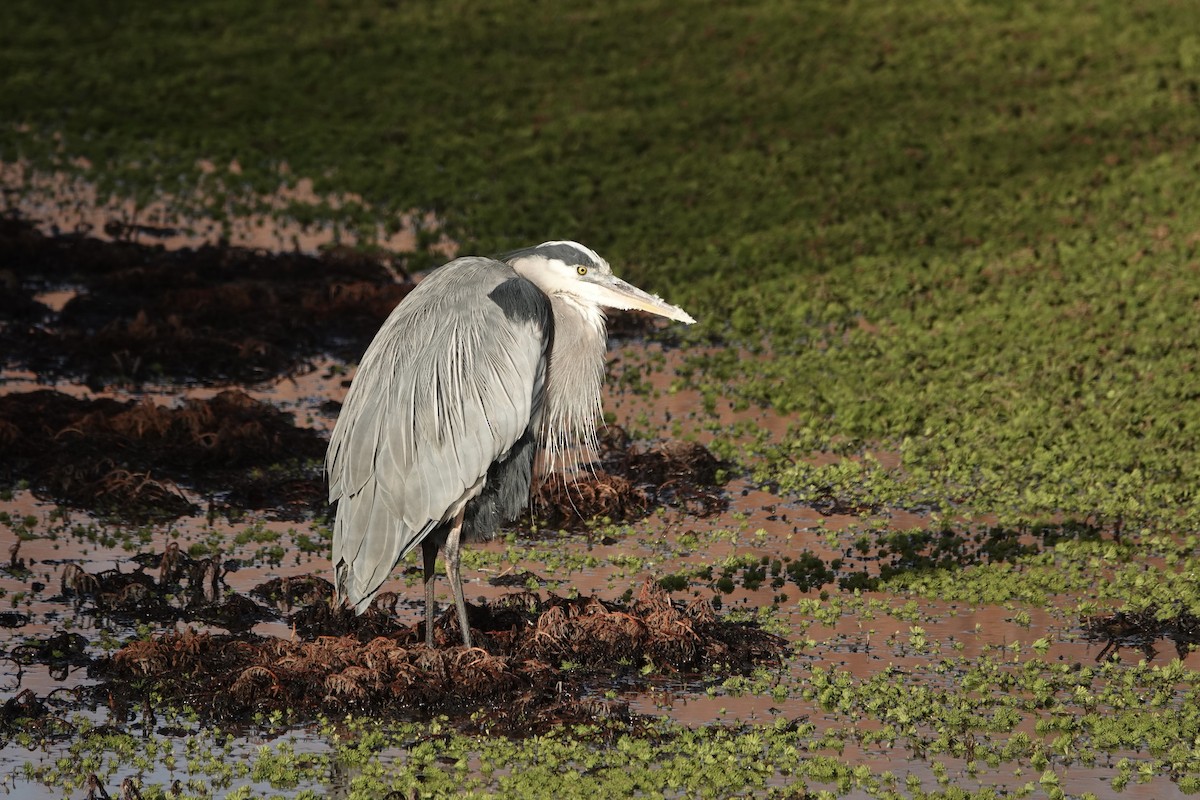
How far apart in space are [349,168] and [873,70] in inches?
332

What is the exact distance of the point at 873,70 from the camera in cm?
2491

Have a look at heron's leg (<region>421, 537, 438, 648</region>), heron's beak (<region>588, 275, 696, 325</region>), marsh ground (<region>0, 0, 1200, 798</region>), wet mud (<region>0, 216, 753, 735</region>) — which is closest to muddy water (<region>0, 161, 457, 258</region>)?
marsh ground (<region>0, 0, 1200, 798</region>)

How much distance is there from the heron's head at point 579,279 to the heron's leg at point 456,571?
1.32 meters

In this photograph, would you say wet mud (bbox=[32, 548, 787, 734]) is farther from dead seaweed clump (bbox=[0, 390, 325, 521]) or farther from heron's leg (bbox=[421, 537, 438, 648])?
dead seaweed clump (bbox=[0, 390, 325, 521])

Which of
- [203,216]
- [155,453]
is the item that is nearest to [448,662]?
[155,453]

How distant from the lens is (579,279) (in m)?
8.80

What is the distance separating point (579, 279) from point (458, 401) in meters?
0.95

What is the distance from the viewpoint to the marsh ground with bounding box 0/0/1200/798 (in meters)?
7.68

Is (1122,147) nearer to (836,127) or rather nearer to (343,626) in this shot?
(836,127)

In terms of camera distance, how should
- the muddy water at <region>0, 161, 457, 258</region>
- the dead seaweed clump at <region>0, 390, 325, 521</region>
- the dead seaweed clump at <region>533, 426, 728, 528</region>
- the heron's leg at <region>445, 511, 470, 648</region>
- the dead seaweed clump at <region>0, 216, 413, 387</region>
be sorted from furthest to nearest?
the muddy water at <region>0, 161, 457, 258</region>, the dead seaweed clump at <region>0, 216, 413, 387</region>, the dead seaweed clump at <region>0, 390, 325, 521</region>, the dead seaweed clump at <region>533, 426, 728, 528</region>, the heron's leg at <region>445, 511, 470, 648</region>

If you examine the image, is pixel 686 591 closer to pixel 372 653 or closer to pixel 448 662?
pixel 448 662

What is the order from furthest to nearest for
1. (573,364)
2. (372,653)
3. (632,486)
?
(632,486)
(573,364)
(372,653)

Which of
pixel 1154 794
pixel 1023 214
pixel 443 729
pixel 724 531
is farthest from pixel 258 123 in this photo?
pixel 1154 794

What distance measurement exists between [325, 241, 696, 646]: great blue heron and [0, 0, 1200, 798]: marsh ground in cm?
96
